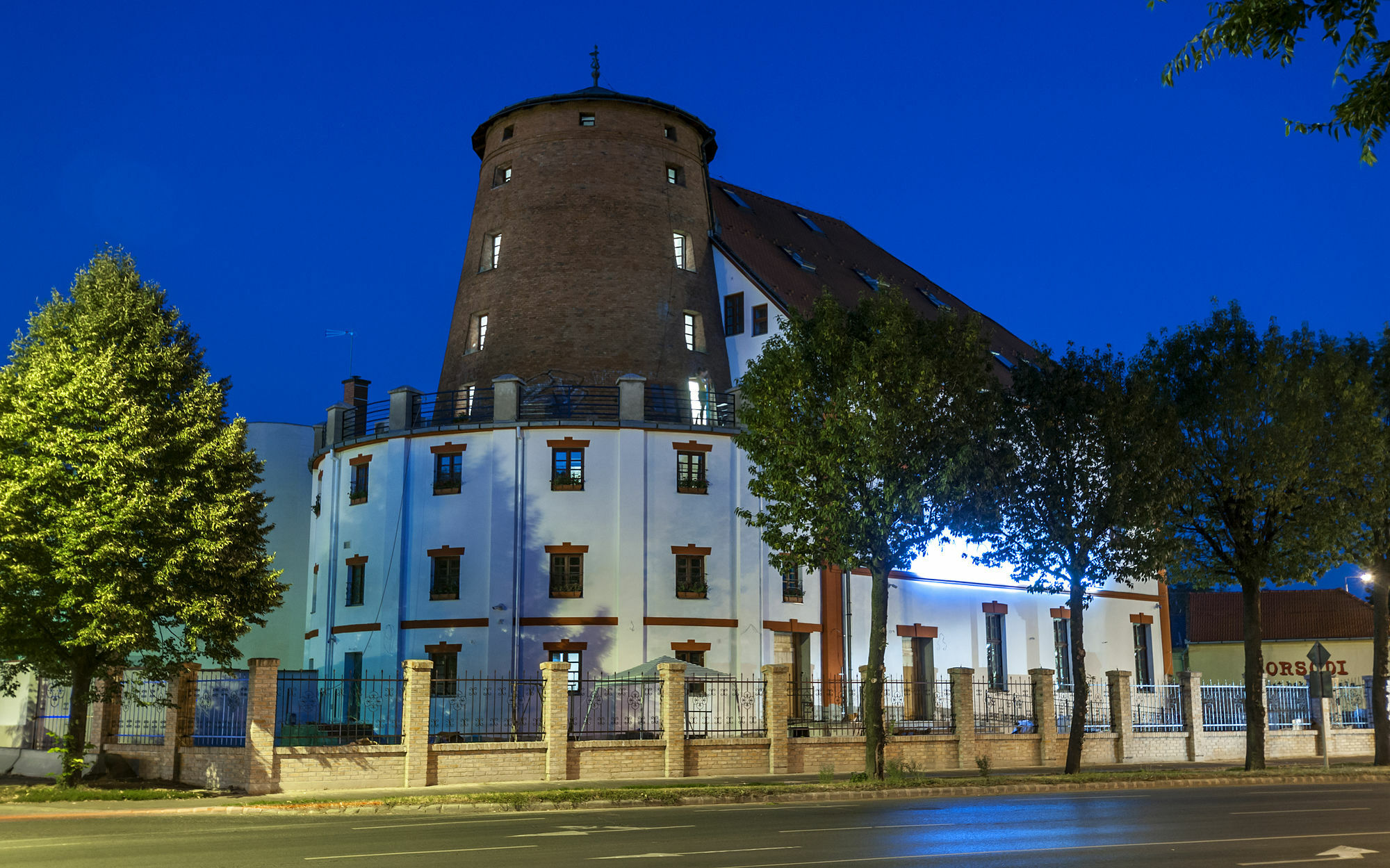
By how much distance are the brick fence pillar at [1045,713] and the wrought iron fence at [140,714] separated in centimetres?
2232

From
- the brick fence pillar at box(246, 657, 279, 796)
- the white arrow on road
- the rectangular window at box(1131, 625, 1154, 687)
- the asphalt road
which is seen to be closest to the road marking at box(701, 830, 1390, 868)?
the asphalt road

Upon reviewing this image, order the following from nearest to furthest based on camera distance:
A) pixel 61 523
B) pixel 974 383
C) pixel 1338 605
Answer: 1. pixel 61 523
2. pixel 974 383
3. pixel 1338 605

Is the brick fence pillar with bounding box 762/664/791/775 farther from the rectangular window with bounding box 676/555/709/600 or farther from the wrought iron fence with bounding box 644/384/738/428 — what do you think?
the wrought iron fence with bounding box 644/384/738/428

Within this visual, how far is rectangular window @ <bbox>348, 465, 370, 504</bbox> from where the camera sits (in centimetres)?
4028

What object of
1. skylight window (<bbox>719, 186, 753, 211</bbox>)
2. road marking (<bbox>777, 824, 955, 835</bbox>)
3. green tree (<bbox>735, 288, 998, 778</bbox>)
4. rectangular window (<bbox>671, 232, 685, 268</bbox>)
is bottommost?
road marking (<bbox>777, 824, 955, 835</bbox>)

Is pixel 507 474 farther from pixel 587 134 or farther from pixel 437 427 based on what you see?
pixel 587 134

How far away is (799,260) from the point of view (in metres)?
49.7

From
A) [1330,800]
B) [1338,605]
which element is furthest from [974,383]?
[1338,605]

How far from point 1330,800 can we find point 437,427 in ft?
88.7

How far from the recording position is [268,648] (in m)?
47.7

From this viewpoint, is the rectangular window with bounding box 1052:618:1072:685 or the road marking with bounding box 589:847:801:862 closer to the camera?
the road marking with bounding box 589:847:801:862

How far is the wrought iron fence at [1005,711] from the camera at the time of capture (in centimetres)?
3453

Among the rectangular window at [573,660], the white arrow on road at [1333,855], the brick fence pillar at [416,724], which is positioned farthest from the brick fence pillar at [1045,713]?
the white arrow on road at [1333,855]

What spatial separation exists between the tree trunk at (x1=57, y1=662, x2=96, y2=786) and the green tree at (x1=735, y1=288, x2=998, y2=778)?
1461 cm
